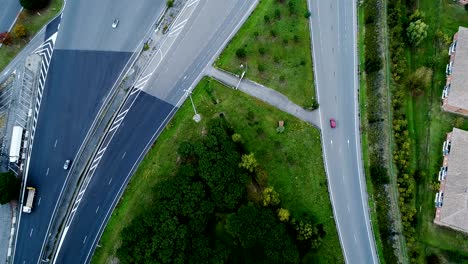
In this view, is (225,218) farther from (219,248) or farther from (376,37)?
(376,37)

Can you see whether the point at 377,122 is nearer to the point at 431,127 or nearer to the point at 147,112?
the point at 431,127

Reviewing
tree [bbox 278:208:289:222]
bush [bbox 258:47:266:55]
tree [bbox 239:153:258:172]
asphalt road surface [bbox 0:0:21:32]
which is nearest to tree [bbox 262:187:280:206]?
tree [bbox 278:208:289:222]

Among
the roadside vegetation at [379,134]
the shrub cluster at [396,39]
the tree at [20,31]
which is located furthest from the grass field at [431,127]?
the tree at [20,31]

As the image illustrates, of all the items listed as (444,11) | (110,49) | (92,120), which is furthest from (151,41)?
(444,11)

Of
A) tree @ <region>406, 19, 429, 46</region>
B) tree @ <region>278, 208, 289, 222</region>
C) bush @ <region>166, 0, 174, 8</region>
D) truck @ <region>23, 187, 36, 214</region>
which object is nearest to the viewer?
tree @ <region>278, 208, 289, 222</region>

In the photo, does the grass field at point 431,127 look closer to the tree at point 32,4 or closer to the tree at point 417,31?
the tree at point 417,31

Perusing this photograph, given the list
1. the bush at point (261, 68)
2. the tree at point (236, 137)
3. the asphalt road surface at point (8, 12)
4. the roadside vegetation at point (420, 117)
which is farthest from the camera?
the asphalt road surface at point (8, 12)

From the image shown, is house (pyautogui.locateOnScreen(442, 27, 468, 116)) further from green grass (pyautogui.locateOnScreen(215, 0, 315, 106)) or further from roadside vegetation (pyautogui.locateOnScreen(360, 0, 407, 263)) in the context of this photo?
green grass (pyautogui.locateOnScreen(215, 0, 315, 106))
